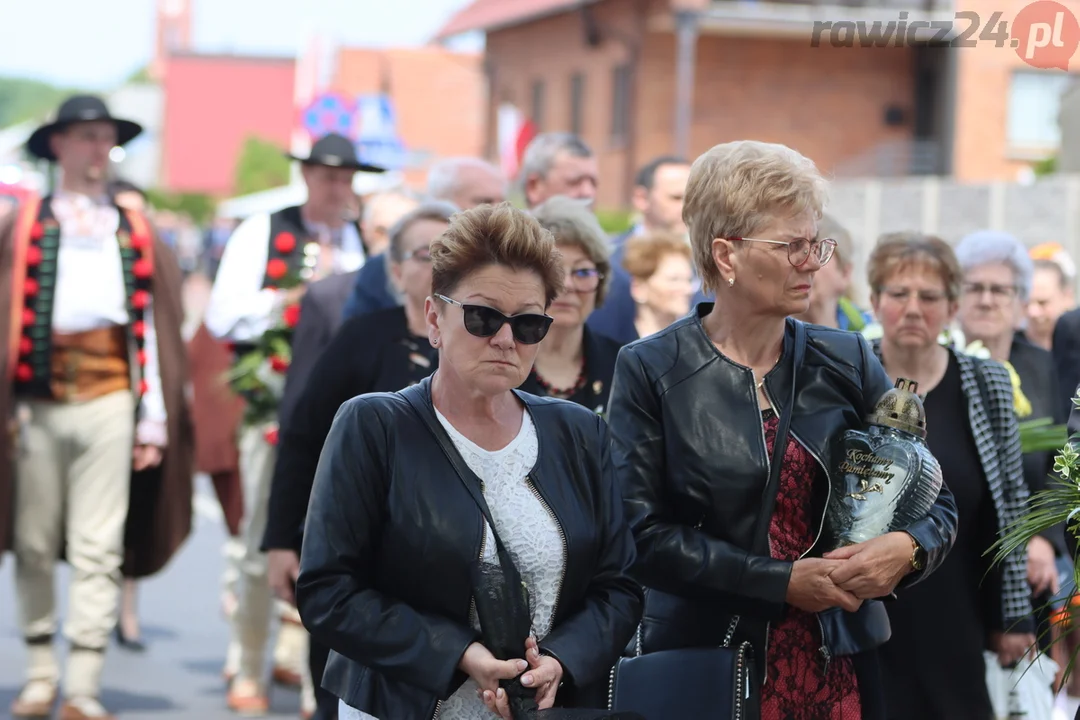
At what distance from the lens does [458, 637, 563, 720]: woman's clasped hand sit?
3.50 metres

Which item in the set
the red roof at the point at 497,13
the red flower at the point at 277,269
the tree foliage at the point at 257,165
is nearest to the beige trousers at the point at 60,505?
the red flower at the point at 277,269

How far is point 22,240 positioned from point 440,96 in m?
56.4

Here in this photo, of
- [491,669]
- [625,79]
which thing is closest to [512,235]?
[491,669]

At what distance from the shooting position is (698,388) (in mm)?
4074

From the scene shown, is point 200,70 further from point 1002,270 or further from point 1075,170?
point 1002,270

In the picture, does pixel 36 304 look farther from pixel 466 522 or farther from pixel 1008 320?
pixel 466 522

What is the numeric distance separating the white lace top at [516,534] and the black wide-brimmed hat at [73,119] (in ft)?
15.8

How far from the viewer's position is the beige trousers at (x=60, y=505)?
7805mm

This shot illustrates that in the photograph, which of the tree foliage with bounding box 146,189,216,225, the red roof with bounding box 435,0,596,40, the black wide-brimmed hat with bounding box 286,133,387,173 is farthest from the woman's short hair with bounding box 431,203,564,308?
the tree foliage with bounding box 146,189,216,225

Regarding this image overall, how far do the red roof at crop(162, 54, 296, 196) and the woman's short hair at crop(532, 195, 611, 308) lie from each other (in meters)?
92.2

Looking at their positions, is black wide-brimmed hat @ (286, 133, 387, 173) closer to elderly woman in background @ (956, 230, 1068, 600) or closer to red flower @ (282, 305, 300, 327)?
red flower @ (282, 305, 300, 327)

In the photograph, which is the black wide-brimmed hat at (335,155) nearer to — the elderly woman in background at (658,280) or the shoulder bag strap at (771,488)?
the elderly woman in background at (658,280)

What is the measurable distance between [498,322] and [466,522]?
43 cm

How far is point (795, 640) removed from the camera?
4.07 meters
